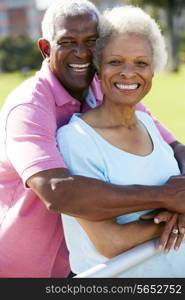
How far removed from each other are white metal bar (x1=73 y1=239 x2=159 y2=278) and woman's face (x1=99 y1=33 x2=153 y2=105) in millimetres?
585

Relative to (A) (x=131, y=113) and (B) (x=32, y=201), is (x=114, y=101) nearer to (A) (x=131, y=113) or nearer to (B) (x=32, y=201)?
(A) (x=131, y=113)

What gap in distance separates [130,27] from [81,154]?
0.48m

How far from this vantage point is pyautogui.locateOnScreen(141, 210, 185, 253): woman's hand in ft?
6.20

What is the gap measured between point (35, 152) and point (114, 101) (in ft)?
1.30

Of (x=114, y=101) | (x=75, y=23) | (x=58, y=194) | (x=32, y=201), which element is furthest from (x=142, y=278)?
(x=75, y=23)

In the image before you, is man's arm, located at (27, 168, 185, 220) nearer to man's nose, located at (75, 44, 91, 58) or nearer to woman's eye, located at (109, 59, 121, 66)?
woman's eye, located at (109, 59, 121, 66)

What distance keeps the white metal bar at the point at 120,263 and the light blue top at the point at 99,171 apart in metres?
0.10

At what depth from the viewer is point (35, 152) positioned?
6.27 feet

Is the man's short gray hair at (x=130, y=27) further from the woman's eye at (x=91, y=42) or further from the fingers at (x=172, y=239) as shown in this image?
the fingers at (x=172, y=239)

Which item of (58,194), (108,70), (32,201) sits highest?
(108,70)

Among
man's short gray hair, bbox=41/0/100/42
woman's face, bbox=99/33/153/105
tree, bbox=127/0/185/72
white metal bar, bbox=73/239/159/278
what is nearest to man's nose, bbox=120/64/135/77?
woman's face, bbox=99/33/153/105

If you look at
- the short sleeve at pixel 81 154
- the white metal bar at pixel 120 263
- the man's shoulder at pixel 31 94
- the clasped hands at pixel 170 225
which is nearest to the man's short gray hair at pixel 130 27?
the man's shoulder at pixel 31 94

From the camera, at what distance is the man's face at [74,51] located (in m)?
2.32

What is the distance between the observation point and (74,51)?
235 cm
